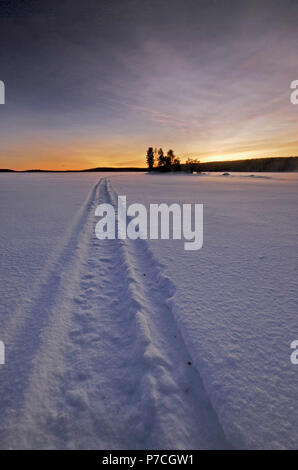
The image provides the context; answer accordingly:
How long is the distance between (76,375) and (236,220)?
5903 millimetres

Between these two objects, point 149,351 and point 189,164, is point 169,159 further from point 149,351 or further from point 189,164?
point 149,351

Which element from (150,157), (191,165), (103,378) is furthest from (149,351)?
(150,157)

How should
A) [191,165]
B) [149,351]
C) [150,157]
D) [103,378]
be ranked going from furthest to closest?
1. [150,157]
2. [191,165]
3. [149,351]
4. [103,378]

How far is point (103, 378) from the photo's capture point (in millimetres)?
1686

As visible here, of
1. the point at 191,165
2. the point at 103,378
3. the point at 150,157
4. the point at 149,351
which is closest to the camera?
the point at 103,378

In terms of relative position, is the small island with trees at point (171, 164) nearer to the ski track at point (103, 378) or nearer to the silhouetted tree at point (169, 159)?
the silhouetted tree at point (169, 159)

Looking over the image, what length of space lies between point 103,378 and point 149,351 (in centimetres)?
43

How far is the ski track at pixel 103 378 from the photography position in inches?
52.3

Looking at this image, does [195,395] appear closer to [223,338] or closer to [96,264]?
[223,338]

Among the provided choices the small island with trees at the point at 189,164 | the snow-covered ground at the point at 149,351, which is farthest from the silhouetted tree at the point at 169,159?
the snow-covered ground at the point at 149,351

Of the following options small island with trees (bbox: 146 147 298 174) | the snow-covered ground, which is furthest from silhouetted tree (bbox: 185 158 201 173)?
the snow-covered ground

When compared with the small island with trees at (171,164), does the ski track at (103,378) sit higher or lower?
lower

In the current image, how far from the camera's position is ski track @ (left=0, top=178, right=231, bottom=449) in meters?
1.33

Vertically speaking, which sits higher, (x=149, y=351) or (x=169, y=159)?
(x=169, y=159)
